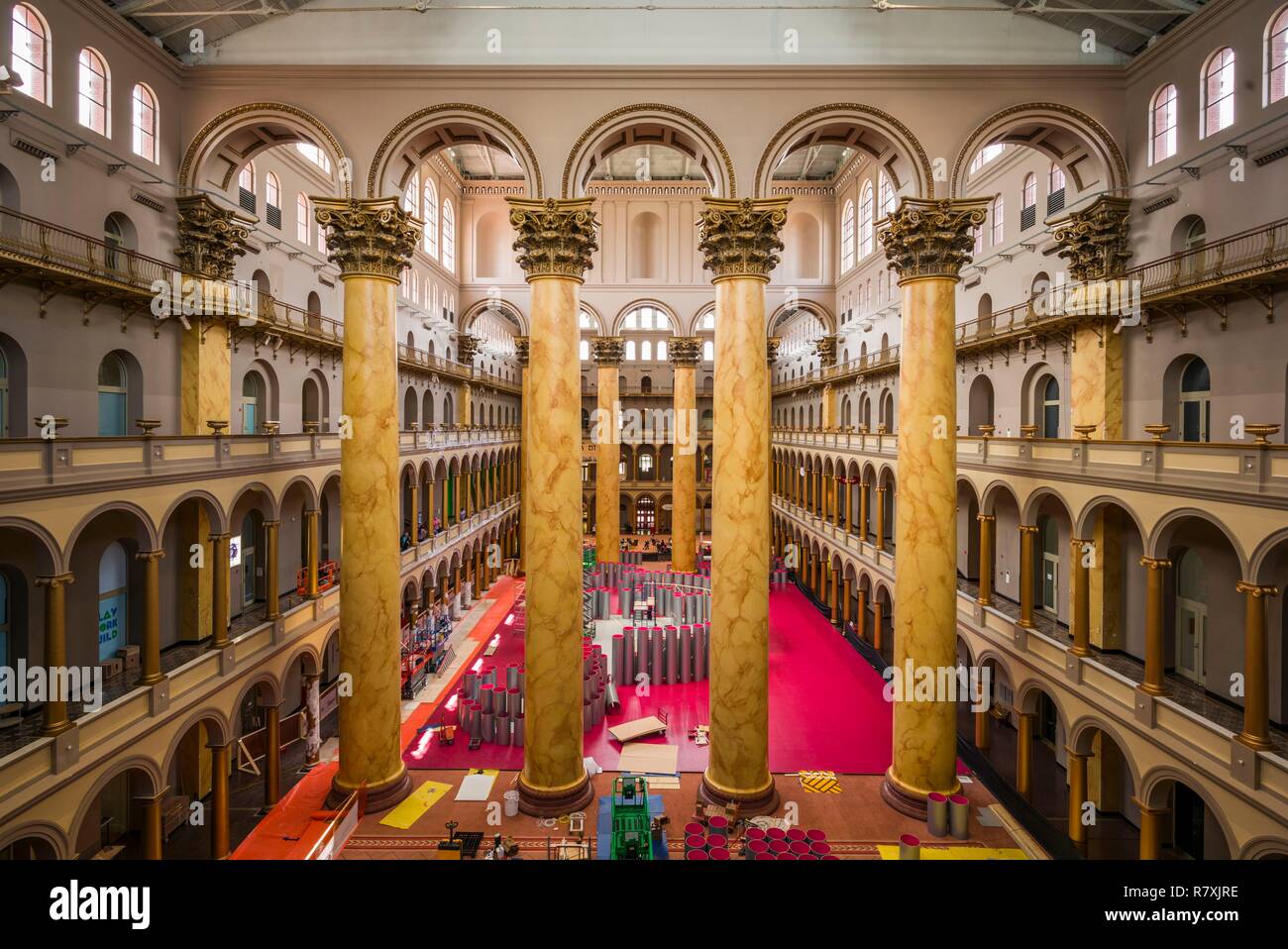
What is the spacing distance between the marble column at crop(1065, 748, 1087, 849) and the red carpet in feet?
11.4

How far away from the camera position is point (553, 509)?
11758 mm

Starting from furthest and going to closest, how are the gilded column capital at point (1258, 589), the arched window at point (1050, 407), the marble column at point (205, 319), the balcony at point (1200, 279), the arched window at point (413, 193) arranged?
the arched window at point (413, 193), the arched window at point (1050, 407), the marble column at point (205, 319), the balcony at point (1200, 279), the gilded column capital at point (1258, 589)

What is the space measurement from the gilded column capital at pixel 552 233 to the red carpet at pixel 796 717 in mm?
10129

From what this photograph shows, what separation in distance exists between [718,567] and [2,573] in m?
11.6

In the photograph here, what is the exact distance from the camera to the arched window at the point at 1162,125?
13992 millimetres

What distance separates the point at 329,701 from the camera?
60.5 ft

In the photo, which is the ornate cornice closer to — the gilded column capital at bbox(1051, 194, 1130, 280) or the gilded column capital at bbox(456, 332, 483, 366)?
the gilded column capital at bbox(1051, 194, 1130, 280)

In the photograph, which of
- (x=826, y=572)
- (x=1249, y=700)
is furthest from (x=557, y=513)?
(x=826, y=572)

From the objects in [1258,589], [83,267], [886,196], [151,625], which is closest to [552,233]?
[83,267]

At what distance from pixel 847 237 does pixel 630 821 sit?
29.5 meters

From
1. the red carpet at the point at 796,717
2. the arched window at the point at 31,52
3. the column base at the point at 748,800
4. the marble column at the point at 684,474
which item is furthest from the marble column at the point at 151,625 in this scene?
the marble column at the point at 684,474

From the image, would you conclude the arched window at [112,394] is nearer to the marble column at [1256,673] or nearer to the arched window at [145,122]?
the arched window at [145,122]

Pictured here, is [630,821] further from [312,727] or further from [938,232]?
[938,232]

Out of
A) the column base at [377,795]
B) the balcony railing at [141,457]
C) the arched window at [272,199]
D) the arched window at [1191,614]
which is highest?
the arched window at [272,199]
